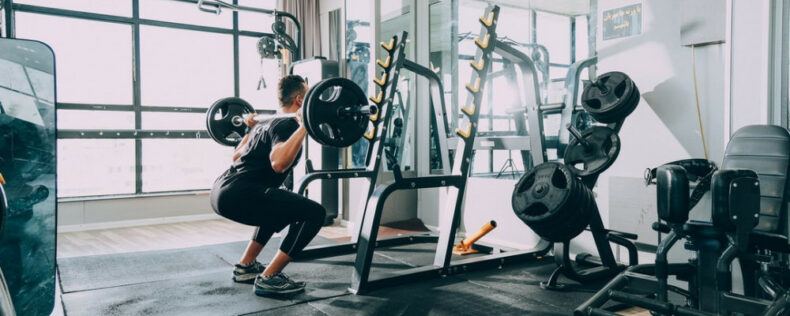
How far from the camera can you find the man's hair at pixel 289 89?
2936 mm

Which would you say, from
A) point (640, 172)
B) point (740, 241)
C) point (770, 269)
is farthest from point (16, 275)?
point (640, 172)

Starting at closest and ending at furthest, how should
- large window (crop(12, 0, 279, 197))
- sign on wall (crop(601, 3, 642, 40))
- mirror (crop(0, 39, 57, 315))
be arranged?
mirror (crop(0, 39, 57, 315)) → sign on wall (crop(601, 3, 642, 40)) → large window (crop(12, 0, 279, 197))

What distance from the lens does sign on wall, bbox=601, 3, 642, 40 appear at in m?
3.38

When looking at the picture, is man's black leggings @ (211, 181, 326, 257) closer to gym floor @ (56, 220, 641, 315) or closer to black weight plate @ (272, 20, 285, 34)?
gym floor @ (56, 220, 641, 315)

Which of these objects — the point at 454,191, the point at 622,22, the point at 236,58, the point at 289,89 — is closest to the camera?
the point at 289,89

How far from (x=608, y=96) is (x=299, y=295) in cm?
197

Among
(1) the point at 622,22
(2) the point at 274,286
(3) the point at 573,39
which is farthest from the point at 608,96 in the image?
(2) the point at 274,286

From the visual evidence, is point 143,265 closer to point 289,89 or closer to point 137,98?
point 289,89

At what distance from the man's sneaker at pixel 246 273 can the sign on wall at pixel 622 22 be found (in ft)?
8.49

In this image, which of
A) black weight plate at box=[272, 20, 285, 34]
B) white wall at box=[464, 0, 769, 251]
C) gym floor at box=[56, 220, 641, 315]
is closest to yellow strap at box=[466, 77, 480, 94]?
white wall at box=[464, 0, 769, 251]

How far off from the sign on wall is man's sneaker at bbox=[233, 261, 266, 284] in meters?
2.59

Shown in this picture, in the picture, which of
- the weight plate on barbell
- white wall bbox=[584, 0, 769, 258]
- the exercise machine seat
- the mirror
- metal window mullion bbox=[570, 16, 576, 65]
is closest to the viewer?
the mirror

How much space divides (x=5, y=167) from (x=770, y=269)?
9.71ft

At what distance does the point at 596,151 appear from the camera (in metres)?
3.06
